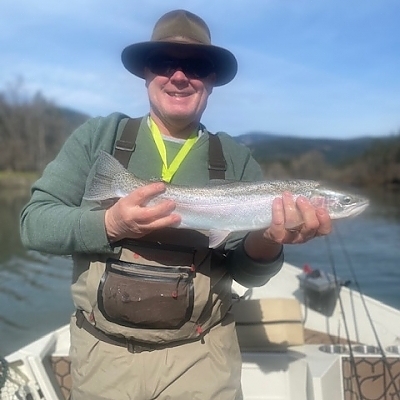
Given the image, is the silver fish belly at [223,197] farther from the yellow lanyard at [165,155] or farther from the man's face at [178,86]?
the man's face at [178,86]

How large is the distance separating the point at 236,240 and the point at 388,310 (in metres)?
3.68

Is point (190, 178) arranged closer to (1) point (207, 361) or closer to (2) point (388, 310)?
(1) point (207, 361)

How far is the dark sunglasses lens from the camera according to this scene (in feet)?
8.95

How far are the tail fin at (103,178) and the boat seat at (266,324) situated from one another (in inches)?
75.6

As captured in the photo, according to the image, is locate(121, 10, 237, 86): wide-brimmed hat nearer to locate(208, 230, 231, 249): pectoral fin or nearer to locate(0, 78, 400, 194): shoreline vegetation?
locate(208, 230, 231, 249): pectoral fin

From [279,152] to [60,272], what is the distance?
979 inches

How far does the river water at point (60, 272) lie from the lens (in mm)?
10984

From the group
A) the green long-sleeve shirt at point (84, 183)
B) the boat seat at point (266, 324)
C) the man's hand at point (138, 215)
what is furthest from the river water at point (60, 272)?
the man's hand at point (138, 215)

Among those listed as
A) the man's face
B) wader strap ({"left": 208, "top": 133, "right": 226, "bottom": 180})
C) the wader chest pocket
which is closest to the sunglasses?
the man's face

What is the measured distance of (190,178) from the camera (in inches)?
109

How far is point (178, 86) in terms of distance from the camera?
268 centimetres

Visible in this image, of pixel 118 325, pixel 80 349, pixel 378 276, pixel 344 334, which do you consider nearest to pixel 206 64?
pixel 118 325

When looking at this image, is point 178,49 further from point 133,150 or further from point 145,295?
point 145,295

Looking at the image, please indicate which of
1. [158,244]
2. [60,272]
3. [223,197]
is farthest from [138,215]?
[60,272]
